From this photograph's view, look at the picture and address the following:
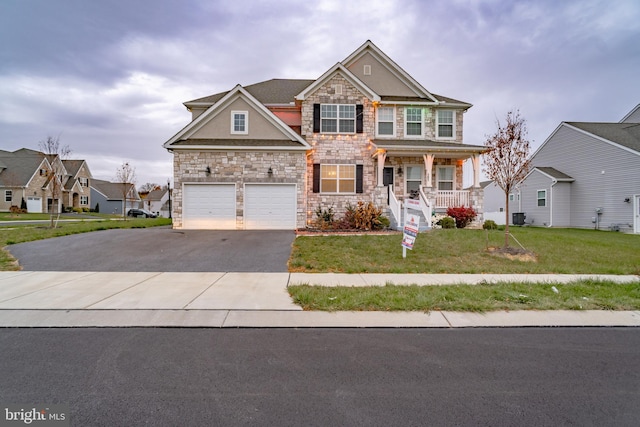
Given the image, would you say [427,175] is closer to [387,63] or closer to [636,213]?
[387,63]

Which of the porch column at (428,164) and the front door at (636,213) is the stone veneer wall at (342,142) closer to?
the porch column at (428,164)

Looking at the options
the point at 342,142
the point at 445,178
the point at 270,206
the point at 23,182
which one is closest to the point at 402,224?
the point at 445,178

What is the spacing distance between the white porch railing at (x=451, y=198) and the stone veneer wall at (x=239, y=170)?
7.35 m

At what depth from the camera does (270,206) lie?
51.8ft

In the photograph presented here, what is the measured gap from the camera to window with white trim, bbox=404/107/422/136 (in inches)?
715

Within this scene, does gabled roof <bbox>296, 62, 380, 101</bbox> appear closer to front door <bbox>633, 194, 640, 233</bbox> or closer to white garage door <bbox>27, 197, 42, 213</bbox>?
front door <bbox>633, 194, 640, 233</bbox>

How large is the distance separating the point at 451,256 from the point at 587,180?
1884 centimetres

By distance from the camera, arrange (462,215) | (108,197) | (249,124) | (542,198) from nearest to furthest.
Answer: (462,215) < (249,124) < (542,198) < (108,197)

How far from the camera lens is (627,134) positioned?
2042cm

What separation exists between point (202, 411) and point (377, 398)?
1601mm

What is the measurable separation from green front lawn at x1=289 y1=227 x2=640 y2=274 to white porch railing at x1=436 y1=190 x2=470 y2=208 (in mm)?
4207

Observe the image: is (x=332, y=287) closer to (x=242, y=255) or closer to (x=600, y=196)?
(x=242, y=255)

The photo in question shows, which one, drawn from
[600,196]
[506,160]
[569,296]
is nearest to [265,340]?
[569,296]

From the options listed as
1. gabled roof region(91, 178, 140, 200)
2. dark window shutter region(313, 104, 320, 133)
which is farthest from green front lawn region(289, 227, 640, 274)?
gabled roof region(91, 178, 140, 200)
